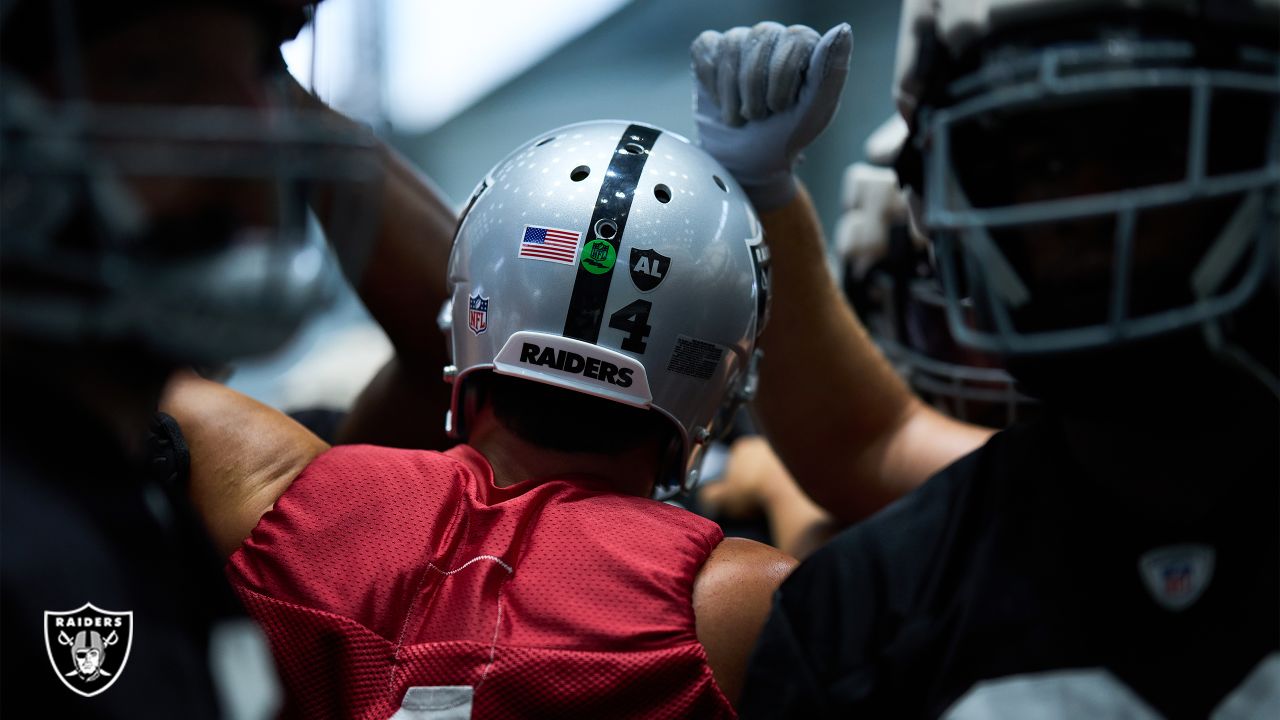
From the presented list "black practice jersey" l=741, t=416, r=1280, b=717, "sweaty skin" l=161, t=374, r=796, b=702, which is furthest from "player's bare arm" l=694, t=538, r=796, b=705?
"black practice jersey" l=741, t=416, r=1280, b=717

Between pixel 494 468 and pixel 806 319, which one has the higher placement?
pixel 806 319

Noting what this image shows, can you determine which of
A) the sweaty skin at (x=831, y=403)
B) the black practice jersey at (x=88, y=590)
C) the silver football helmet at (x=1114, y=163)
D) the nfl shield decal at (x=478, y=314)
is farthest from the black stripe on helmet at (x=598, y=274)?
the black practice jersey at (x=88, y=590)

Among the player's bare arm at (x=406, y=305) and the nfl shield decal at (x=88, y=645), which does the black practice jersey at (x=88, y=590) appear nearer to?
the nfl shield decal at (x=88, y=645)

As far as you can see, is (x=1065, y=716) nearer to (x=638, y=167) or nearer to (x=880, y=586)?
(x=880, y=586)

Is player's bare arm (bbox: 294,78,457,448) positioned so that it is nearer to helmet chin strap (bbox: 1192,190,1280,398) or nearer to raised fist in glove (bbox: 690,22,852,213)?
raised fist in glove (bbox: 690,22,852,213)

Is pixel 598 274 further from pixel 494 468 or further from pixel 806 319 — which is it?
pixel 806 319

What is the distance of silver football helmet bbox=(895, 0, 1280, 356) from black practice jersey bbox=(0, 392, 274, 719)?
2.37 feet

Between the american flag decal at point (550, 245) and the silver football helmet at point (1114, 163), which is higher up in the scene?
the silver football helmet at point (1114, 163)

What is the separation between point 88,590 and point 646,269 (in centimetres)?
87

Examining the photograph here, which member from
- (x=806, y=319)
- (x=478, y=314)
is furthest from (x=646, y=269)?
(x=806, y=319)

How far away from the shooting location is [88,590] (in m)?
0.92

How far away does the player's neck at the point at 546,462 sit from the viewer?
1.60 metres

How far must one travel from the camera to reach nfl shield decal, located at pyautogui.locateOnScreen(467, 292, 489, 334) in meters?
1.66

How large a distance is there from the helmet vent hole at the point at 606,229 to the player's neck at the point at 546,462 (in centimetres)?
29
